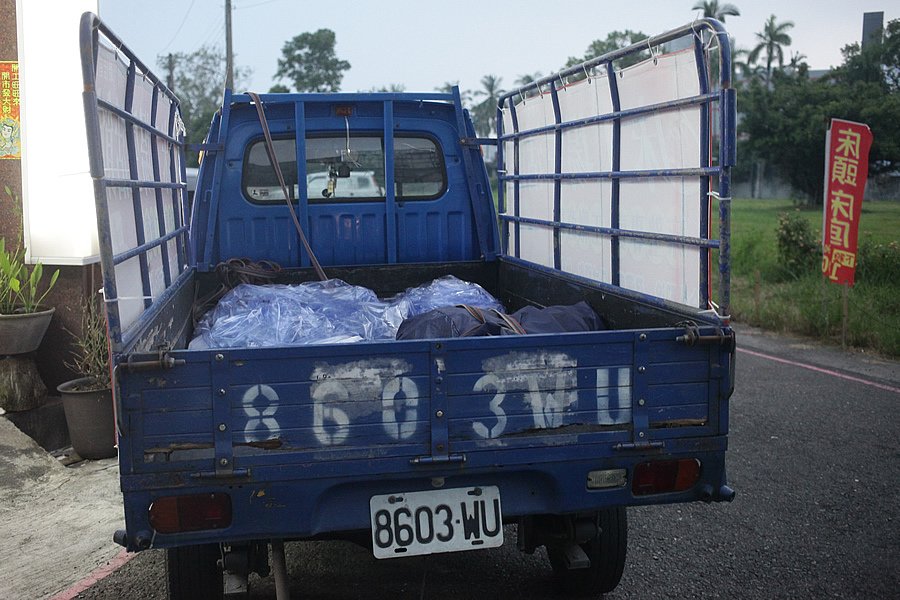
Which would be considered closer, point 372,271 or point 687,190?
point 687,190

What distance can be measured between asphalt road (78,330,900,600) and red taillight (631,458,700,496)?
89cm

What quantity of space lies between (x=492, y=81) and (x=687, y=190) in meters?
82.4

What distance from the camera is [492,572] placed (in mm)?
3979

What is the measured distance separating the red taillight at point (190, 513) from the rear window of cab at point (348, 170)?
2.93 metres

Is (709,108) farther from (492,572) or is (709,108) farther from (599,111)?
(492,572)

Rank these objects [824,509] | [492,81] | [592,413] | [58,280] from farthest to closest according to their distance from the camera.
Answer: [492,81]
[58,280]
[824,509]
[592,413]

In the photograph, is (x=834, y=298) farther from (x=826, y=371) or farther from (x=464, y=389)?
(x=464, y=389)

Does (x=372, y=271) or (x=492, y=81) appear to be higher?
(x=492, y=81)

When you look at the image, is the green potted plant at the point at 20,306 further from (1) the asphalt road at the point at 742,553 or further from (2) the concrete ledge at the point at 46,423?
(1) the asphalt road at the point at 742,553

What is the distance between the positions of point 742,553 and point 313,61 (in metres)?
59.4

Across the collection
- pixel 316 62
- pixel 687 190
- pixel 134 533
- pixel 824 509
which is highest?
pixel 316 62

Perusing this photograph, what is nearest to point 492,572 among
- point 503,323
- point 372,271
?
point 503,323

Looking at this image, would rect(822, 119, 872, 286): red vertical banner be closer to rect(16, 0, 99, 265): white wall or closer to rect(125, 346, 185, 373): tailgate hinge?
rect(16, 0, 99, 265): white wall

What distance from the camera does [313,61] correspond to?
5991cm
